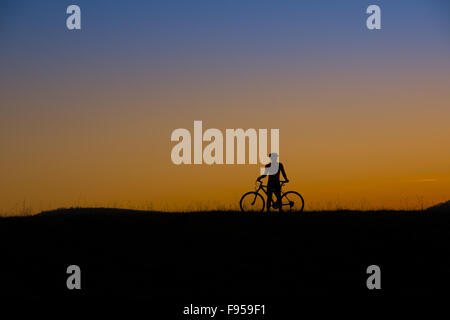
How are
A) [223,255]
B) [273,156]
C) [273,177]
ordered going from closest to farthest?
[223,255], [273,156], [273,177]

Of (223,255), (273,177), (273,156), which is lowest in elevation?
(223,255)

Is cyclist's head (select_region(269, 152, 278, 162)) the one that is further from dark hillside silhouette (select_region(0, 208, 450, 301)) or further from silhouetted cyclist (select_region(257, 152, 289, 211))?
dark hillside silhouette (select_region(0, 208, 450, 301))

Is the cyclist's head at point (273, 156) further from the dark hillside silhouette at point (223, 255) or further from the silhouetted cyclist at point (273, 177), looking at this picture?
the dark hillside silhouette at point (223, 255)

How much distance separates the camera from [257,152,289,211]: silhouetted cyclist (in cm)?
2461

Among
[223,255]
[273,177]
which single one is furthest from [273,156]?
[223,255]

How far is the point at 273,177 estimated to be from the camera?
24875 millimetres

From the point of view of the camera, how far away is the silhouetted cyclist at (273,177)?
2461 centimetres

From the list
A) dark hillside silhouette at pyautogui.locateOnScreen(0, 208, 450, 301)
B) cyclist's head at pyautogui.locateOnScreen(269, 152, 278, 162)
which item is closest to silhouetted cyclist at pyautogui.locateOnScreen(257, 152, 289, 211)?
cyclist's head at pyautogui.locateOnScreen(269, 152, 278, 162)

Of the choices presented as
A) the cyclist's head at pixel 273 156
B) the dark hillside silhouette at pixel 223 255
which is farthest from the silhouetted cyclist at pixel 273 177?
the dark hillside silhouette at pixel 223 255

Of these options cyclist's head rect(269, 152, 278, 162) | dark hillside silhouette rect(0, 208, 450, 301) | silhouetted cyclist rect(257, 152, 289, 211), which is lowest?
dark hillside silhouette rect(0, 208, 450, 301)

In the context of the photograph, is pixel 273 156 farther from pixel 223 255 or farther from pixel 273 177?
pixel 223 255
